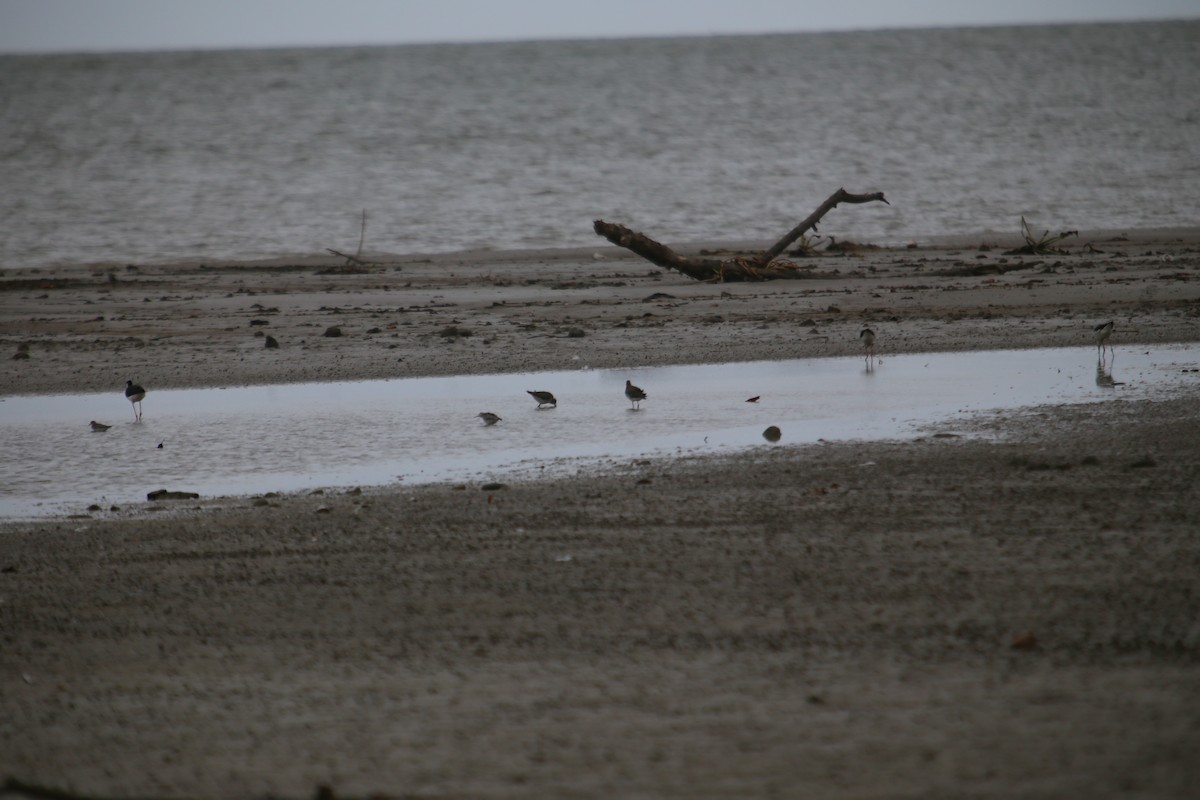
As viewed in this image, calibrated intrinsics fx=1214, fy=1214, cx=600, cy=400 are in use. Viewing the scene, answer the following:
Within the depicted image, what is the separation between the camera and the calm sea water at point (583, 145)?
2391 centimetres

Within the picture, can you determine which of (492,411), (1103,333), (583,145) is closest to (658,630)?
(492,411)

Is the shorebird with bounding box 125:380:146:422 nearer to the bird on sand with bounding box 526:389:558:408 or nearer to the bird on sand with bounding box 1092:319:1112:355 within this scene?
the bird on sand with bounding box 526:389:558:408

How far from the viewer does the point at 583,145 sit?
45.5m

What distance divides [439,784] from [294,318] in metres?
9.72

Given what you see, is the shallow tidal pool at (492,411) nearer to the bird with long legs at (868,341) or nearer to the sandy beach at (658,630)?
the bird with long legs at (868,341)

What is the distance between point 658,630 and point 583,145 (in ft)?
141

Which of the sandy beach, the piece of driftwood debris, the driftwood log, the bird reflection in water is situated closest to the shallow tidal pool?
the bird reflection in water

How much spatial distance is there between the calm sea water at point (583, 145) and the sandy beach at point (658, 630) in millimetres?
15543

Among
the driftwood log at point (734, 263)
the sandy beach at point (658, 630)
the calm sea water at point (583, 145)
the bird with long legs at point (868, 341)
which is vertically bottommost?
the sandy beach at point (658, 630)

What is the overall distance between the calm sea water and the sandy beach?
51.0 feet

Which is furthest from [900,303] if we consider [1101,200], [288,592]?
[1101,200]

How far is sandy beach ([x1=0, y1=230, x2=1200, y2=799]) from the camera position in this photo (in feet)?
9.65

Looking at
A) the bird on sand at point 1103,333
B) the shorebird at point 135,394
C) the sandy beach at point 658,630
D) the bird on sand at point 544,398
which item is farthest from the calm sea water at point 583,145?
the sandy beach at point 658,630

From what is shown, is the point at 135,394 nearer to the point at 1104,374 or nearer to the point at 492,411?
the point at 492,411
